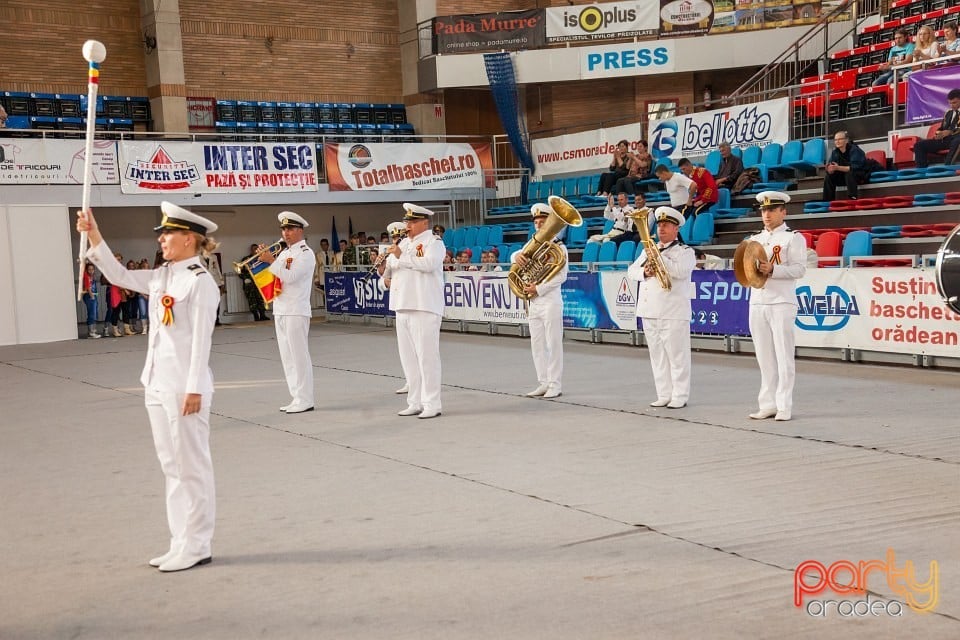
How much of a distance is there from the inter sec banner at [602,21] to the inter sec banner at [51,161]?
12428mm

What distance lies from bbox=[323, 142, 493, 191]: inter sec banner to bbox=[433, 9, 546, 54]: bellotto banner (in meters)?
3.06

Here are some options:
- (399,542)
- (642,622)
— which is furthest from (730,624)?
(399,542)

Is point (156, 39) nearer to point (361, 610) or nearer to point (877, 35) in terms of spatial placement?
point (877, 35)

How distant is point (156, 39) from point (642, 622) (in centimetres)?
2708

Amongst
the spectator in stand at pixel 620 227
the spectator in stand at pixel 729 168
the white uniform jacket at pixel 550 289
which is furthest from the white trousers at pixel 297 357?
the spectator in stand at pixel 729 168

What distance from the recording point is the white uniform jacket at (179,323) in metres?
5.69

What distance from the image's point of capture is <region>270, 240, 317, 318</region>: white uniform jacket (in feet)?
36.1

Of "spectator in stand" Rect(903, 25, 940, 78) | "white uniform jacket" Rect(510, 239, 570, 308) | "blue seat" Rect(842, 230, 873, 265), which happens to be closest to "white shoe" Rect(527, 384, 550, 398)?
"white uniform jacket" Rect(510, 239, 570, 308)

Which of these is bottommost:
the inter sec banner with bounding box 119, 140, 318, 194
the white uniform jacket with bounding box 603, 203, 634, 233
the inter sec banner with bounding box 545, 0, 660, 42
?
the white uniform jacket with bounding box 603, 203, 634, 233

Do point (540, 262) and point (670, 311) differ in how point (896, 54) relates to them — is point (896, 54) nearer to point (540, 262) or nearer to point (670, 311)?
point (540, 262)

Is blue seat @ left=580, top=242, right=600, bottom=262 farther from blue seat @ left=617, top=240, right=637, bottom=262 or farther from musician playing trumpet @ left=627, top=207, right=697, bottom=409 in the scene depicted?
musician playing trumpet @ left=627, top=207, right=697, bottom=409

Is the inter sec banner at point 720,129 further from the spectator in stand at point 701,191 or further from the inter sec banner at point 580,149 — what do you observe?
the spectator in stand at point 701,191

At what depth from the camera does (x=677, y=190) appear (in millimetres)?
18984

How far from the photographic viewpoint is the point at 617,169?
72.7ft
